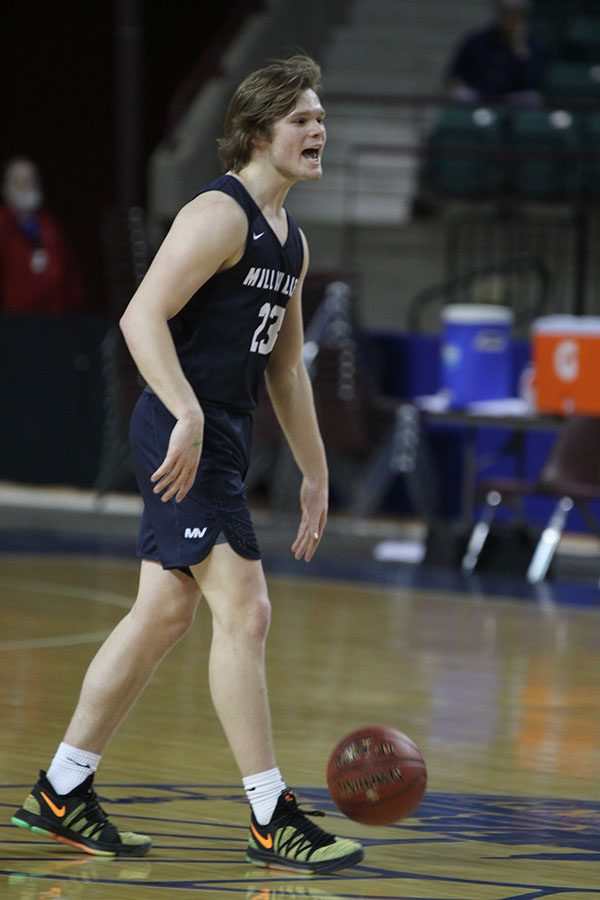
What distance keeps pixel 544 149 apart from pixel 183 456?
11.0 metres

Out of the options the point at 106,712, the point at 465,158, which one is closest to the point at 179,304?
the point at 106,712

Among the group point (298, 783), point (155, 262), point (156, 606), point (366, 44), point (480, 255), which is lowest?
point (298, 783)

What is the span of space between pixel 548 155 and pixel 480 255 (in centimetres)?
120

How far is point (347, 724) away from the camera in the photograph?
6.57 m

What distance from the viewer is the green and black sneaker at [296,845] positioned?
4438mm

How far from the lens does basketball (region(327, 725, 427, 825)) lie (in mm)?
4582

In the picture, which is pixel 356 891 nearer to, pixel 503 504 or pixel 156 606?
pixel 156 606

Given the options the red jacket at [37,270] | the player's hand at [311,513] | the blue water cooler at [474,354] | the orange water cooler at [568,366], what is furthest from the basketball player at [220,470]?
the red jacket at [37,270]

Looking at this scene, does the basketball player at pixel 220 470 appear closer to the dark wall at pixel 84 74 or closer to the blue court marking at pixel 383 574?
the blue court marking at pixel 383 574

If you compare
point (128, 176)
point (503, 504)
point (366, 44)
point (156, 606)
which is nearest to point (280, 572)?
point (503, 504)

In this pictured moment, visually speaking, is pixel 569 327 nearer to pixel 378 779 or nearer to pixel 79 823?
pixel 378 779

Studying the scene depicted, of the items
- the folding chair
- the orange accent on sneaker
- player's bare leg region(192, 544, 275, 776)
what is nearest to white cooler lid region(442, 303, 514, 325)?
the folding chair

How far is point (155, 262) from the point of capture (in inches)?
175

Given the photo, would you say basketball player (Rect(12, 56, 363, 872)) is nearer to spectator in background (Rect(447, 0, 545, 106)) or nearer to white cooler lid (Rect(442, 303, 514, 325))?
white cooler lid (Rect(442, 303, 514, 325))
